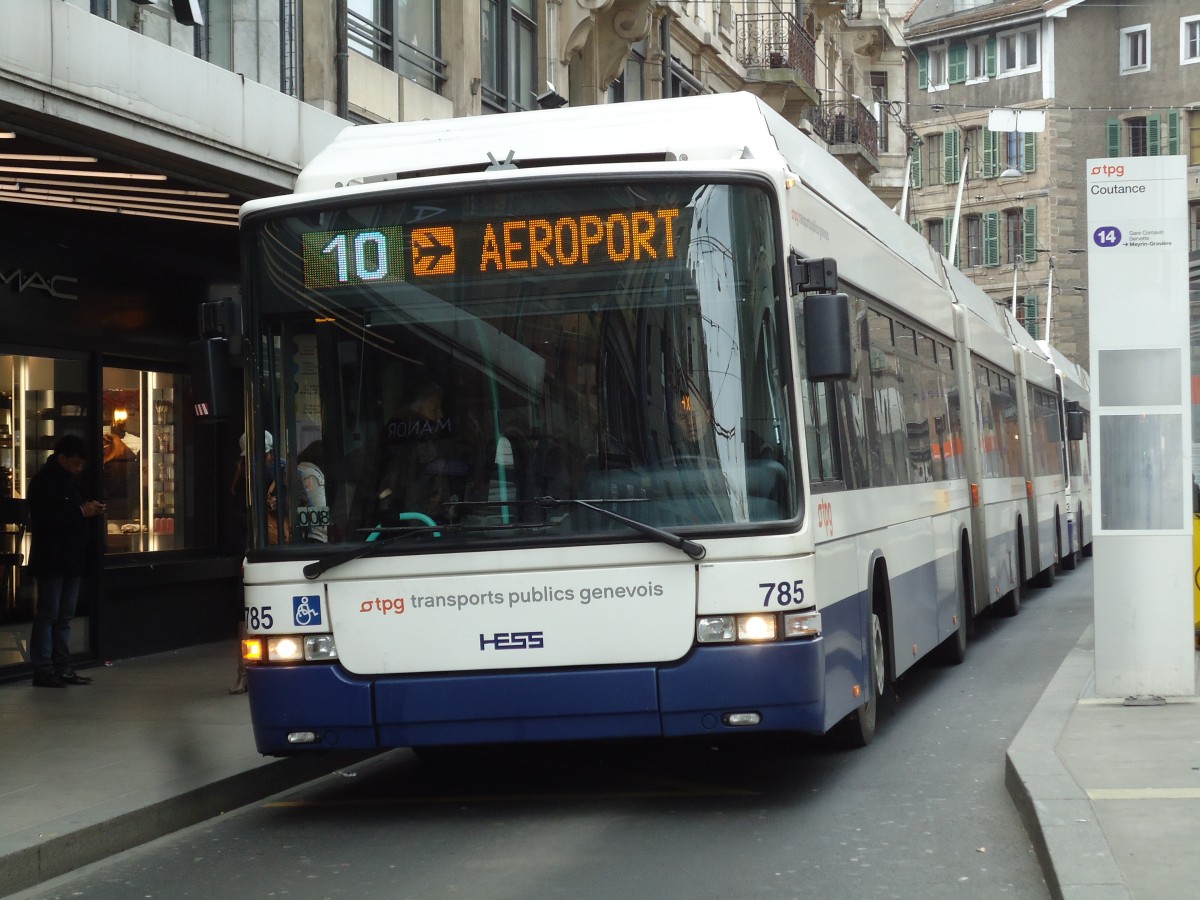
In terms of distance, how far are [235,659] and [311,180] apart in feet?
A: 23.6

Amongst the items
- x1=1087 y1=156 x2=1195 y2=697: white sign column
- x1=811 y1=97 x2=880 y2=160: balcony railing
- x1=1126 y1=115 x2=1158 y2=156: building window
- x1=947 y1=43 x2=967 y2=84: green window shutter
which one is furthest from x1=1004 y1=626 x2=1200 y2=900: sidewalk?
x1=947 y1=43 x2=967 y2=84: green window shutter

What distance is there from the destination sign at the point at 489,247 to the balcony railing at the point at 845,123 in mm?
29879

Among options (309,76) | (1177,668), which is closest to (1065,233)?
(309,76)

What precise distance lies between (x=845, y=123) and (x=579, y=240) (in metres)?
31.3

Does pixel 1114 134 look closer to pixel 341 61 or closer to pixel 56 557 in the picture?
pixel 341 61

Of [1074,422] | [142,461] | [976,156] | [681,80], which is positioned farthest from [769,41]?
[976,156]

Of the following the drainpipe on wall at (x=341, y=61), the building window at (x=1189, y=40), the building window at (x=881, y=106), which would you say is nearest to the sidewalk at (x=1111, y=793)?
the drainpipe on wall at (x=341, y=61)

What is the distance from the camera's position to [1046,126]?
6450cm

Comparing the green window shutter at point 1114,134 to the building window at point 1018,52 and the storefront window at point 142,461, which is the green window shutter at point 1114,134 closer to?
the building window at point 1018,52

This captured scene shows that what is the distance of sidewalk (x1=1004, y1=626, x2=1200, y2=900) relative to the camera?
230 inches

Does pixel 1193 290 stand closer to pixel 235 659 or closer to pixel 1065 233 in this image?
pixel 235 659

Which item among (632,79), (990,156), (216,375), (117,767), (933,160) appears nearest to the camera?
(216,375)

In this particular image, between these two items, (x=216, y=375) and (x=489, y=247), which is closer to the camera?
(x=489, y=247)

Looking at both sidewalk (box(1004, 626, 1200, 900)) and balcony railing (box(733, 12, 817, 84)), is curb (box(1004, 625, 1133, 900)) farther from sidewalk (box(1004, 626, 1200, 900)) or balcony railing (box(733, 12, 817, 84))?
balcony railing (box(733, 12, 817, 84))
